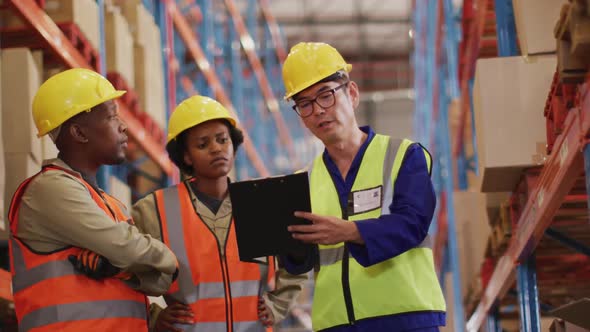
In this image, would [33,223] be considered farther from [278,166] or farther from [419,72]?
[278,166]

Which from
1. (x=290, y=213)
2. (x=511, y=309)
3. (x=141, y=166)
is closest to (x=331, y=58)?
(x=290, y=213)

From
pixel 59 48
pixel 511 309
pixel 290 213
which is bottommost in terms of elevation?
pixel 511 309

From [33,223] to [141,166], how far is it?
6.19 metres

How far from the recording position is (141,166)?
35.0 feet

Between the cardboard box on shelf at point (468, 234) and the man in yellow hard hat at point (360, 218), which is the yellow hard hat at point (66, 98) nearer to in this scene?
the man in yellow hard hat at point (360, 218)

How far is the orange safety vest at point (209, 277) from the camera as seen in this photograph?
507cm

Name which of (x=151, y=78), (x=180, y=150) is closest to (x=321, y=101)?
(x=180, y=150)

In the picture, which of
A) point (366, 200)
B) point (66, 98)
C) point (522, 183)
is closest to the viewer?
point (366, 200)

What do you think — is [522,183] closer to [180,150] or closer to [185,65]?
[180,150]

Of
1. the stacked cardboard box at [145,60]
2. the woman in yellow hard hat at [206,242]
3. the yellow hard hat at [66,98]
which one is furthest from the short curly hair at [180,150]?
the stacked cardboard box at [145,60]

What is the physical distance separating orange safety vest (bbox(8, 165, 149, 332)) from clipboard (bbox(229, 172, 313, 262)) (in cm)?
64

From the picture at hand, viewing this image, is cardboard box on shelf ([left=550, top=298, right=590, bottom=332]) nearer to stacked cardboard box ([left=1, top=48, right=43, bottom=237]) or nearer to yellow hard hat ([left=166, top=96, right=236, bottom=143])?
yellow hard hat ([left=166, top=96, right=236, bottom=143])

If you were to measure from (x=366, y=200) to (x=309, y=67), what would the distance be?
692 mm

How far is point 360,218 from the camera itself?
4.33 m
